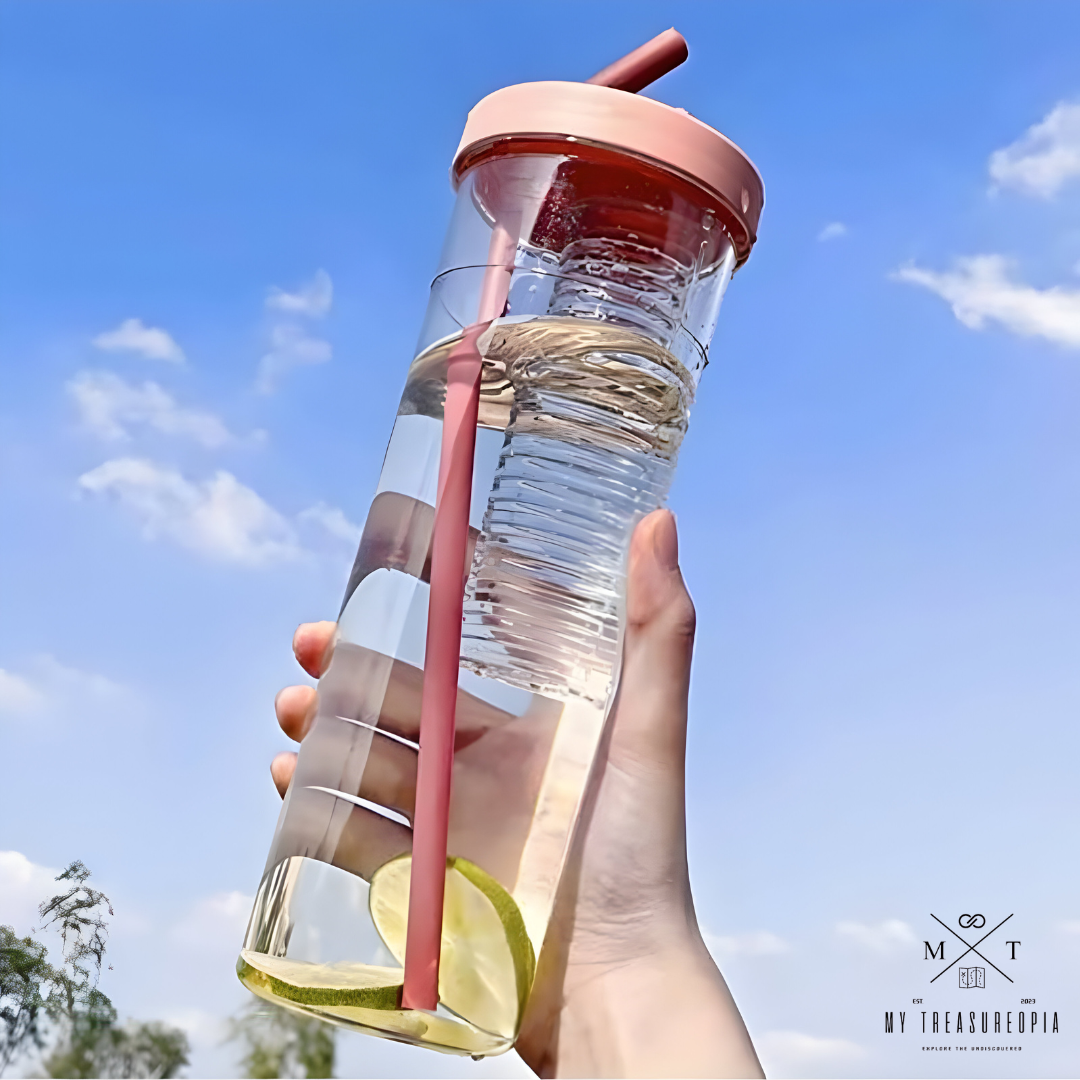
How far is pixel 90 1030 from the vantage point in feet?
12.3

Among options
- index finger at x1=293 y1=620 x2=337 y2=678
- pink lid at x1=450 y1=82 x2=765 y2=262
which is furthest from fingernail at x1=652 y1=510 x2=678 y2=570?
index finger at x1=293 y1=620 x2=337 y2=678

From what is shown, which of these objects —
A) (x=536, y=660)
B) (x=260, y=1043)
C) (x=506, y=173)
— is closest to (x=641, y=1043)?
(x=536, y=660)

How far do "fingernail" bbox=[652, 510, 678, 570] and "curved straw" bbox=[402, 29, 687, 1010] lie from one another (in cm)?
21

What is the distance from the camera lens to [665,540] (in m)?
1.17

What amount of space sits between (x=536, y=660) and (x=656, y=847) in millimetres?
272

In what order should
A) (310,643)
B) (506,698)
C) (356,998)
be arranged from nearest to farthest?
(356,998)
(506,698)
(310,643)

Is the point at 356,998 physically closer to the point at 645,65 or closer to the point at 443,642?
the point at 443,642

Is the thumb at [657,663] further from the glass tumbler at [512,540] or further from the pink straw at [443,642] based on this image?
the pink straw at [443,642]

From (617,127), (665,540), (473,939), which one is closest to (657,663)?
(665,540)

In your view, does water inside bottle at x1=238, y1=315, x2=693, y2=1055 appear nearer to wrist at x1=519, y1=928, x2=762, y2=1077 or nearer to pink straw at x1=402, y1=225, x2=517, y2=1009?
pink straw at x1=402, y1=225, x2=517, y2=1009

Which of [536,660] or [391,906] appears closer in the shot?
[391,906]

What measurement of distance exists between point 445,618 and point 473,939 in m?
0.27

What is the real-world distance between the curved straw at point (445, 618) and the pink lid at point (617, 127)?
0.29 feet

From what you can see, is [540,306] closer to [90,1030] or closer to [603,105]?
[603,105]
